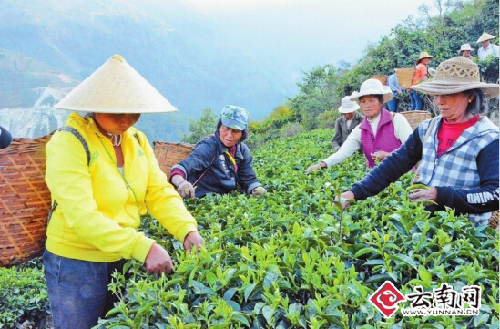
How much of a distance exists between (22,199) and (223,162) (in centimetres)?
180

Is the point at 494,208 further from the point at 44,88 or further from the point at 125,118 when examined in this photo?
the point at 44,88

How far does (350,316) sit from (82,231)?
1.22 meters

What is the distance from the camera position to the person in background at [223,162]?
149 inches

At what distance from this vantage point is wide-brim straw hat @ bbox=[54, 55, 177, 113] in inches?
88.6

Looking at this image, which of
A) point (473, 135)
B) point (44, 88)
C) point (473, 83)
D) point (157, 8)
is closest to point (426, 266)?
point (473, 135)

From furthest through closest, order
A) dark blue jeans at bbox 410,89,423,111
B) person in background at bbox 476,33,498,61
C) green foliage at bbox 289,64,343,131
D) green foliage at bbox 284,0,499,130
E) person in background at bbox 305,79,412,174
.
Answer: green foliage at bbox 289,64,343,131 < green foliage at bbox 284,0,499,130 < person in background at bbox 476,33,498,61 < dark blue jeans at bbox 410,89,423,111 < person in background at bbox 305,79,412,174

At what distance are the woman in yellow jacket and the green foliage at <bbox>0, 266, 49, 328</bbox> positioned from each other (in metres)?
4.91

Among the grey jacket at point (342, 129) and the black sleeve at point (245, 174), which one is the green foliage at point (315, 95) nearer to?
the grey jacket at point (342, 129)

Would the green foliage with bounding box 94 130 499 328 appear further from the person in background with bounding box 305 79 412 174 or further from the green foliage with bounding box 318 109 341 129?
the green foliage with bounding box 318 109 341 129

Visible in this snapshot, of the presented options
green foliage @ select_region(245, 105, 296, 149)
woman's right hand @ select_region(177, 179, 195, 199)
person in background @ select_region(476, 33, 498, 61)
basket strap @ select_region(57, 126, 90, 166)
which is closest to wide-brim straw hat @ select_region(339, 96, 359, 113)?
woman's right hand @ select_region(177, 179, 195, 199)

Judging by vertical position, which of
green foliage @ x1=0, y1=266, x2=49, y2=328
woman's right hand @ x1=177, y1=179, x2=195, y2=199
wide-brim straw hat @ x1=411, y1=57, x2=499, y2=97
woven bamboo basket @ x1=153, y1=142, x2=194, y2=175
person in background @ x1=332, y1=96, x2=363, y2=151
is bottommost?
green foliage @ x1=0, y1=266, x2=49, y2=328

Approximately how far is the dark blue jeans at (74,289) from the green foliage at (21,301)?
483 centimetres

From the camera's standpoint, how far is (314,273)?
1800mm

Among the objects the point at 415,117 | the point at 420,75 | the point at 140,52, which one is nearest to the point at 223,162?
the point at 415,117
